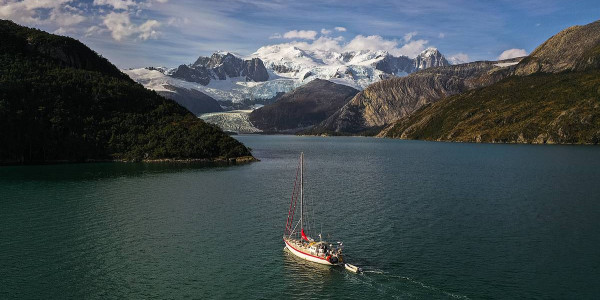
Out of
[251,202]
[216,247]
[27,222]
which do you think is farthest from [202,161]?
[216,247]

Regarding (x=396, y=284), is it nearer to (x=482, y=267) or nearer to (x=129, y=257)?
(x=482, y=267)

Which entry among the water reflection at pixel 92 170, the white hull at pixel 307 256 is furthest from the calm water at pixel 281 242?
the water reflection at pixel 92 170

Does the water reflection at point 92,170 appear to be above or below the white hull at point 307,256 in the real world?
above

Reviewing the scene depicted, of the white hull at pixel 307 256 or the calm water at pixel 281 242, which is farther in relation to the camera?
the white hull at pixel 307 256

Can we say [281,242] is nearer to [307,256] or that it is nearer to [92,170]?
[307,256]

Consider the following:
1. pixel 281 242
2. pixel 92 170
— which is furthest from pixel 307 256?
pixel 92 170

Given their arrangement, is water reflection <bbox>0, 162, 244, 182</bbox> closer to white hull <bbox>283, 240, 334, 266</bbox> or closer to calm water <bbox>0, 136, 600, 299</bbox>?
calm water <bbox>0, 136, 600, 299</bbox>

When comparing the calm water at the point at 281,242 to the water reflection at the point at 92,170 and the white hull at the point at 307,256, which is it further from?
the water reflection at the point at 92,170

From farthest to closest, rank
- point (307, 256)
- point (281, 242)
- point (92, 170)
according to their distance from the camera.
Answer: point (92, 170), point (281, 242), point (307, 256)
